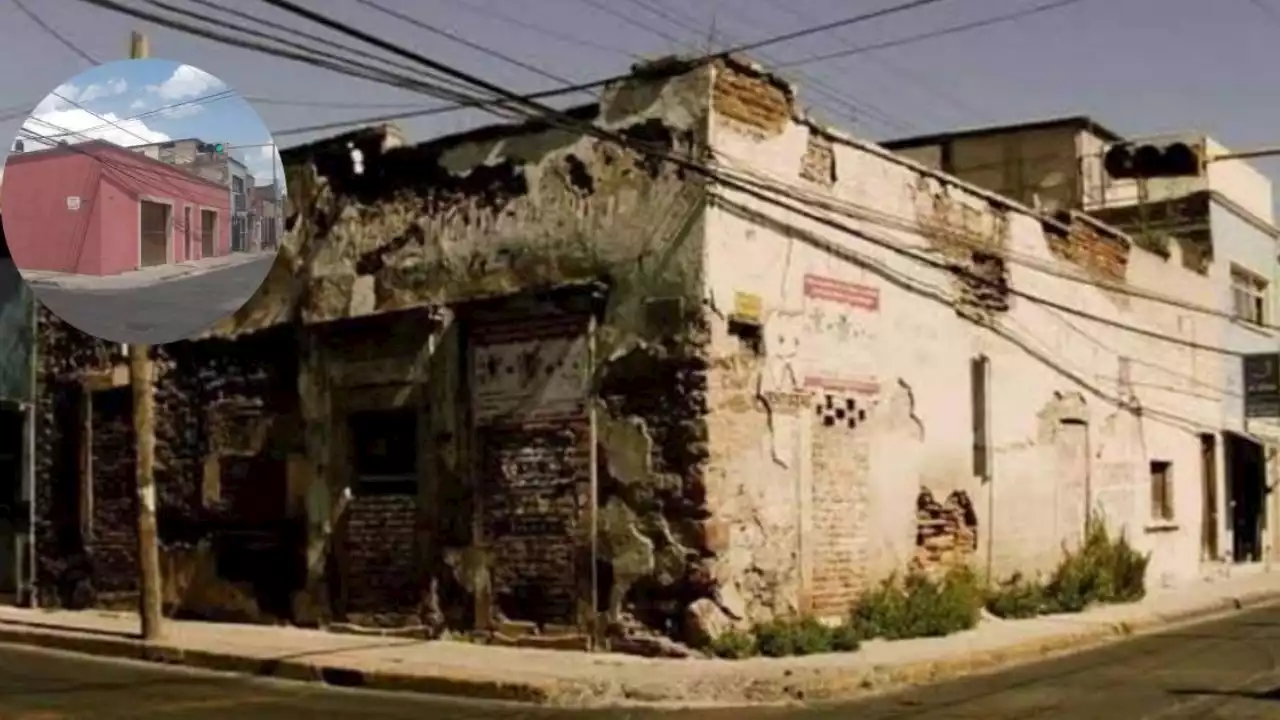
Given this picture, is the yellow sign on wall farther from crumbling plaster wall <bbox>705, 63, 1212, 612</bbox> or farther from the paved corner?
the paved corner

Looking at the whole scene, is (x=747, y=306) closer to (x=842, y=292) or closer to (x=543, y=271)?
(x=842, y=292)

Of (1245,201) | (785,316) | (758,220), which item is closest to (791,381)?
(785,316)

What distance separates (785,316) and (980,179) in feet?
56.4

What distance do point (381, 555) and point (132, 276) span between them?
6.14 m

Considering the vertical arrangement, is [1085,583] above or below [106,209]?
below

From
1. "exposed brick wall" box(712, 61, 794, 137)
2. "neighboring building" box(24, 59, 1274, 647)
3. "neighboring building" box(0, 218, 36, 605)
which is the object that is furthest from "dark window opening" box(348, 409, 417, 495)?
"neighboring building" box(0, 218, 36, 605)

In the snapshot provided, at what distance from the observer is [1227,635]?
723 inches

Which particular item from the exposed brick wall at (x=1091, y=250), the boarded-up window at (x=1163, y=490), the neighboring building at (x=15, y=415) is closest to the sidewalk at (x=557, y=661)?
the neighboring building at (x=15, y=415)

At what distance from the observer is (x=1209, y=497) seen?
28.1m

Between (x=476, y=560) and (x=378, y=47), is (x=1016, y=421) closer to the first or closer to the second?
(x=476, y=560)

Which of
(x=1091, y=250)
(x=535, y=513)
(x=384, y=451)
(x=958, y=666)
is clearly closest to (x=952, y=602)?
(x=958, y=666)

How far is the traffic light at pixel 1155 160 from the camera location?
13555 mm

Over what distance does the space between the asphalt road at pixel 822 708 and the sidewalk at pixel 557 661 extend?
1.18ft

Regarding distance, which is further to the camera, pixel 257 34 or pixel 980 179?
pixel 980 179
